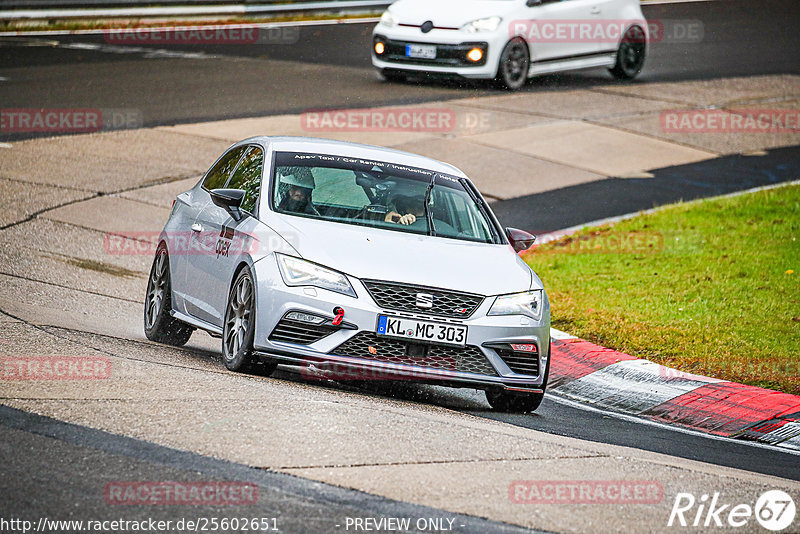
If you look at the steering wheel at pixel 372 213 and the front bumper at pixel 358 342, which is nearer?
the front bumper at pixel 358 342

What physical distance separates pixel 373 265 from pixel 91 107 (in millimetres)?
12412

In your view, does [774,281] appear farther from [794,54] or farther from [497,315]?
[794,54]

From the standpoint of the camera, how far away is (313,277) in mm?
7773

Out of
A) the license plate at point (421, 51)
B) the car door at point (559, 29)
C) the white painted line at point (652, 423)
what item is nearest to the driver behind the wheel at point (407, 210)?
the white painted line at point (652, 423)

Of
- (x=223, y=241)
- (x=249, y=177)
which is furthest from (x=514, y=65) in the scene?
(x=223, y=241)

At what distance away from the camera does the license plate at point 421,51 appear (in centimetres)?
2097

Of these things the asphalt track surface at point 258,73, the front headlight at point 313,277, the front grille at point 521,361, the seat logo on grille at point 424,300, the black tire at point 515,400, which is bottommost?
the black tire at point 515,400

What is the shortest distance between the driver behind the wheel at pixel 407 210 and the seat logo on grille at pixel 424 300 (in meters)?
1.10

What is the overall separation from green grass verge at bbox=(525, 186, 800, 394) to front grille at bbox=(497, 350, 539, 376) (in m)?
2.06

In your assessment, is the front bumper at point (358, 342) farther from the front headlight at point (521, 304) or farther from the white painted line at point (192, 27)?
the white painted line at point (192, 27)

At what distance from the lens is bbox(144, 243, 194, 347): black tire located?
9.68 metres

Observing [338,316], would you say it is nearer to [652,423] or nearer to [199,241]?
[199,241]

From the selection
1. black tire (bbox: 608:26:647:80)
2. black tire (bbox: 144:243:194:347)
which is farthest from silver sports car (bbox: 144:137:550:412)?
black tire (bbox: 608:26:647:80)

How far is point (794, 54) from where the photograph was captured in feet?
92.6
